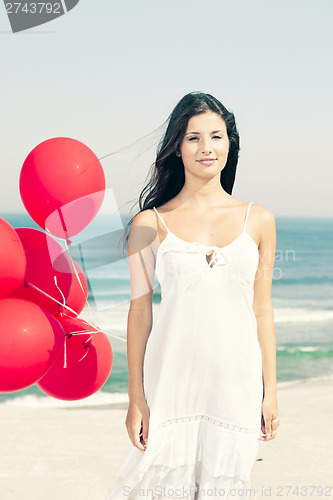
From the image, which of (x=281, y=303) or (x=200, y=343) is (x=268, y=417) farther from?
(x=281, y=303)

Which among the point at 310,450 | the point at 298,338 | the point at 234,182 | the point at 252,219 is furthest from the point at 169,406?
the point at 298,338

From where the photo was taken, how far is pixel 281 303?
67.9 ft

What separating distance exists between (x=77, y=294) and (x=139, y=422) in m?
1.02

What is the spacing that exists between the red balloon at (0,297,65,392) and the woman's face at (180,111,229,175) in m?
1.00

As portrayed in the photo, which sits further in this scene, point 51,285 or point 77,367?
point 77,367

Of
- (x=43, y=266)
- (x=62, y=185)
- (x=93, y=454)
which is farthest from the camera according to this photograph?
(x=93, y=454)

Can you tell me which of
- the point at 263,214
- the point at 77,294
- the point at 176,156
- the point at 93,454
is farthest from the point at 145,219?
the point at 93,454

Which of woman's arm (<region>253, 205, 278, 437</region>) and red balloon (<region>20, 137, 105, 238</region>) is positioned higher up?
red balloon (<region>20, 137, 105, 238</region>)

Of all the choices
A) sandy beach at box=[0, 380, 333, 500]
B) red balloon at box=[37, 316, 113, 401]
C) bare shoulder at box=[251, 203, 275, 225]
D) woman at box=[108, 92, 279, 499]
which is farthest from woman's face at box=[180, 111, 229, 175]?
sandy beach at box=[0, 380, 333, 500]

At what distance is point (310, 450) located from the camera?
222 inches

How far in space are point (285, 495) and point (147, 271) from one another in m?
2.82

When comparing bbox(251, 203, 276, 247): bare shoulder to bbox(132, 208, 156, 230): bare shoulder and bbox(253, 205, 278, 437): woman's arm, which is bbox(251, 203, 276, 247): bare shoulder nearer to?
bbox(253, 205, 278, 437): woman's arm

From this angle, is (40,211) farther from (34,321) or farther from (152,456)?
(152,456)

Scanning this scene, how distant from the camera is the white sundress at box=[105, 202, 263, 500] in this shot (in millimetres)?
2510
